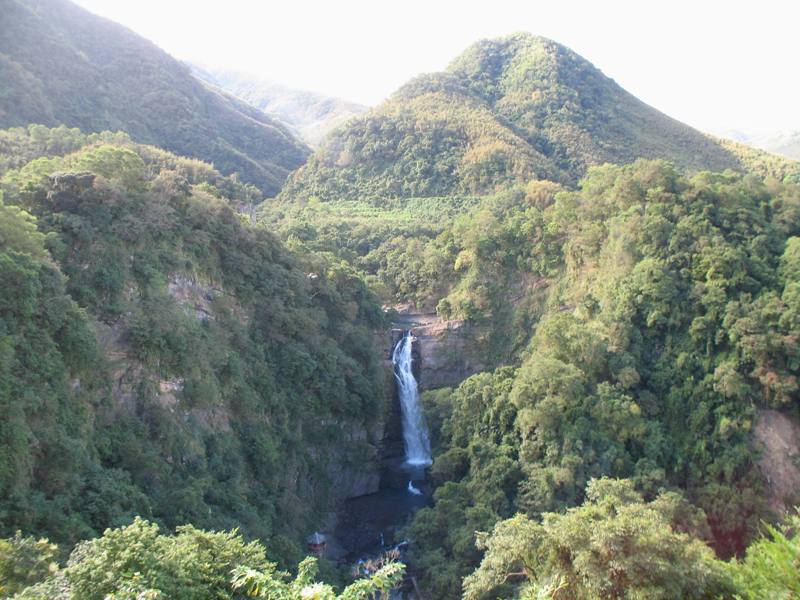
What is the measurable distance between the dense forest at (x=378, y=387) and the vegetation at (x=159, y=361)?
9 centimetres

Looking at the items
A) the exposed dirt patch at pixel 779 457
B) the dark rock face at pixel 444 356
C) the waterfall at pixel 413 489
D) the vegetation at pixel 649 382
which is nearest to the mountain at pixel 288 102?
the dark rock face at pixel 444 356

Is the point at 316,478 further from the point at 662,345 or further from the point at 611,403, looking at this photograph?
the point at 662,345

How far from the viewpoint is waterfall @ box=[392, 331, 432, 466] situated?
99.8 ft

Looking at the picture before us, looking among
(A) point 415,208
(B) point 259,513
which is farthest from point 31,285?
(A) point 415,208

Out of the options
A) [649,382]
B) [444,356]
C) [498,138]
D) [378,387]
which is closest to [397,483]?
[378,387]

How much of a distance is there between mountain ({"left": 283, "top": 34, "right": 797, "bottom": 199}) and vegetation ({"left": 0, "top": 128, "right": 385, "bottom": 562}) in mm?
25674

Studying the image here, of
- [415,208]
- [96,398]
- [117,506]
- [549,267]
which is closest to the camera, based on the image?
[117,506]

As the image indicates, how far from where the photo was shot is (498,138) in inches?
2121

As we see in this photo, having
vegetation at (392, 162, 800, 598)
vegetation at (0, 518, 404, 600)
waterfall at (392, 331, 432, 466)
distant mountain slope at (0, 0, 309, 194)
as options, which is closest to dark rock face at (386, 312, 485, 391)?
waterfall at (392, 331, 432, 466)

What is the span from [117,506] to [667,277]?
856 inches

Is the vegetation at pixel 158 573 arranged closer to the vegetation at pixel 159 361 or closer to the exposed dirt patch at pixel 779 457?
the vegetation at pixel 159 361

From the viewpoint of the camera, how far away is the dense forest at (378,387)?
12016 millimetres

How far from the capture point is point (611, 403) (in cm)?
2259

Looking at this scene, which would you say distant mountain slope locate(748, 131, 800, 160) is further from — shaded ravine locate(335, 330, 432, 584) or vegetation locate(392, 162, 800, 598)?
shaded ravine locate(335, 330, 432, 584)
